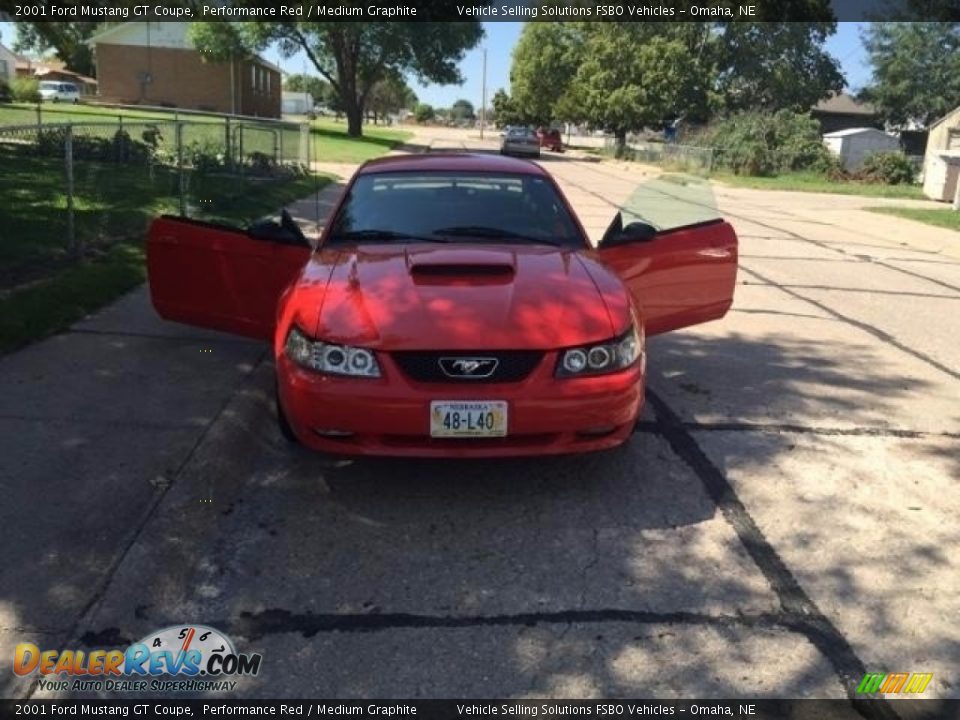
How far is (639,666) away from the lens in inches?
117

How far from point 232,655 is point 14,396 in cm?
278

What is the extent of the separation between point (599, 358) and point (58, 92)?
6811 cm

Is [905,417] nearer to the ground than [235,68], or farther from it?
nearer to the ground

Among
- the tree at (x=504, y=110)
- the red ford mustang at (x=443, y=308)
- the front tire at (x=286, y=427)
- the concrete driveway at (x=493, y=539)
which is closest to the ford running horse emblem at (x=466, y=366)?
the red ford mustang at (x=443, y=308)

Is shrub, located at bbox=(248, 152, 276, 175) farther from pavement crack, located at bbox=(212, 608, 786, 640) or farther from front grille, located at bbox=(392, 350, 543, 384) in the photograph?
pavement crack, located at bbox=(212, 608, 786, 640)

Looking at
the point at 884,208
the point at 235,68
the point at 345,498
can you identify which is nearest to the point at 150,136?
the point at 345,498

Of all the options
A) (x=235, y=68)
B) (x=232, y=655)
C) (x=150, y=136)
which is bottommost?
(x=232, y=655)

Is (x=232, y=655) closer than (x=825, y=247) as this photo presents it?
Yes

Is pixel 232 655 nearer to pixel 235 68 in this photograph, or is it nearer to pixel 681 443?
pixel 681 443

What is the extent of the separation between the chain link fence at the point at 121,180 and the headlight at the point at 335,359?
14.6 ft

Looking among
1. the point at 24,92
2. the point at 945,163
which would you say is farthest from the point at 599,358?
the point at 24,92

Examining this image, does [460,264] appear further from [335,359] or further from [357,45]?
[357,45]

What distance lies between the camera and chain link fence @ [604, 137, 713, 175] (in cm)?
3875

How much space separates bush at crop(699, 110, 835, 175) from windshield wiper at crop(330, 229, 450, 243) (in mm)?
36514
